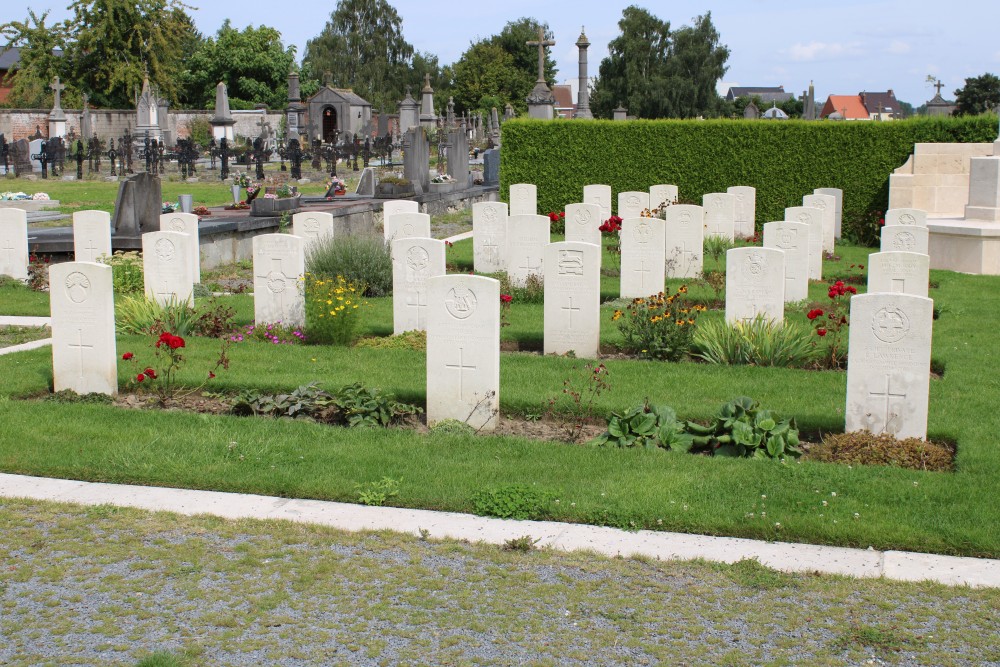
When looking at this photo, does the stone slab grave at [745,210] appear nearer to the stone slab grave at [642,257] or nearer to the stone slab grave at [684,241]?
the stone slab grave at [684,241]

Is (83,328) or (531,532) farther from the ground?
(83,328)

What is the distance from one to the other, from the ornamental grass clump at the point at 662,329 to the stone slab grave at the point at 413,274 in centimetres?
199

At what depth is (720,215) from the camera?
17844 millimetres

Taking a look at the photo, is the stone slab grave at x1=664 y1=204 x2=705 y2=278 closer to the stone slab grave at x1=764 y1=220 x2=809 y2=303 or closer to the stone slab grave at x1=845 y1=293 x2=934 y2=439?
the stone slab grave at x1=764 y1=220 x2=809 y2=303

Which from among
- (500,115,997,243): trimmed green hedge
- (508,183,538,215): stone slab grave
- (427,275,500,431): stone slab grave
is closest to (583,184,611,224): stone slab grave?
(508,183,538,215): stone slab grave

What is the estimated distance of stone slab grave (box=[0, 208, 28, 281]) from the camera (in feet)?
48.3

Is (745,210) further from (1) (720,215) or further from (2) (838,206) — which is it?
(1) (720,215)

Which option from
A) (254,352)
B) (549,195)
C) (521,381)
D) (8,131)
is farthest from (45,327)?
(8,131)

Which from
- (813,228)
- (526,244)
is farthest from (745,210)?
(526,244)

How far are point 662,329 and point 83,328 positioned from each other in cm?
518

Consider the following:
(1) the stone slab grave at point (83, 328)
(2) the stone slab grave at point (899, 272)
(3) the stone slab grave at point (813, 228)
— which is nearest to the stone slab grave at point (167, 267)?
(1) the stone slab grave at point (83, 328)

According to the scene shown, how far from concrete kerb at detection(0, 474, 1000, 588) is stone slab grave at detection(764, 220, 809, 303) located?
768cm

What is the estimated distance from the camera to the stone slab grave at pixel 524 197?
20422 millimetres

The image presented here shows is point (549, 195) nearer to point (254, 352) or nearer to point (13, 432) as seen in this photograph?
point (254, 352)
